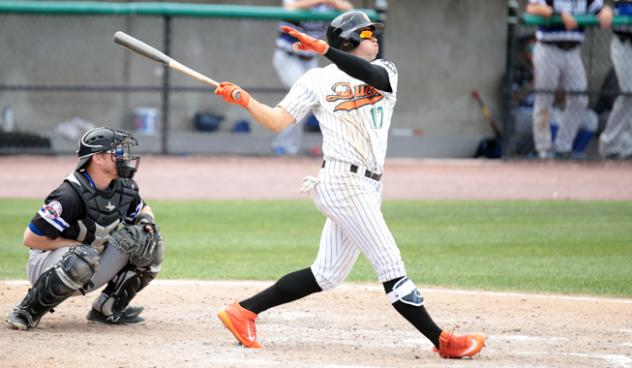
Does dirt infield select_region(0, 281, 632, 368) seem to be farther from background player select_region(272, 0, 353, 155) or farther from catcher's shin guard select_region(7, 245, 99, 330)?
background player select_region(272, 0, 353, 155)

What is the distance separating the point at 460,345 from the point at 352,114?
45.4 inches

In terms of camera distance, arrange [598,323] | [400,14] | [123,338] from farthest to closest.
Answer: [400,14], [598,323], [123,338]

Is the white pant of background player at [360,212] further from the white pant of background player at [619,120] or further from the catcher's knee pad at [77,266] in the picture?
the white pant of background player at [619,120]

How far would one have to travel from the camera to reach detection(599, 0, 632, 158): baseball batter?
1305cm

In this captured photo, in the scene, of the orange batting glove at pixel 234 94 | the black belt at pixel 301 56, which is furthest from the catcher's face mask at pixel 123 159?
the black belt at pixel 301 56

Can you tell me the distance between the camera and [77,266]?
505cm

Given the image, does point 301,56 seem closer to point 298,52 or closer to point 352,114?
point 298,52

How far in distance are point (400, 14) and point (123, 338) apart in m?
11.1

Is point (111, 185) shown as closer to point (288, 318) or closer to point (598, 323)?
point (288, 318)

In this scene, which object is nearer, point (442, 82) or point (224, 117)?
point (224, 117)

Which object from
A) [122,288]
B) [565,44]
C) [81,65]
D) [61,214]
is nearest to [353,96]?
[61,214]

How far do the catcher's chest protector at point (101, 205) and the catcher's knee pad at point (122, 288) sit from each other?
240 millimetres

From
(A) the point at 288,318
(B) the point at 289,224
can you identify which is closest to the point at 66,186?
(A) the point at 288,318

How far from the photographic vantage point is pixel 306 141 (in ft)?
46.9
